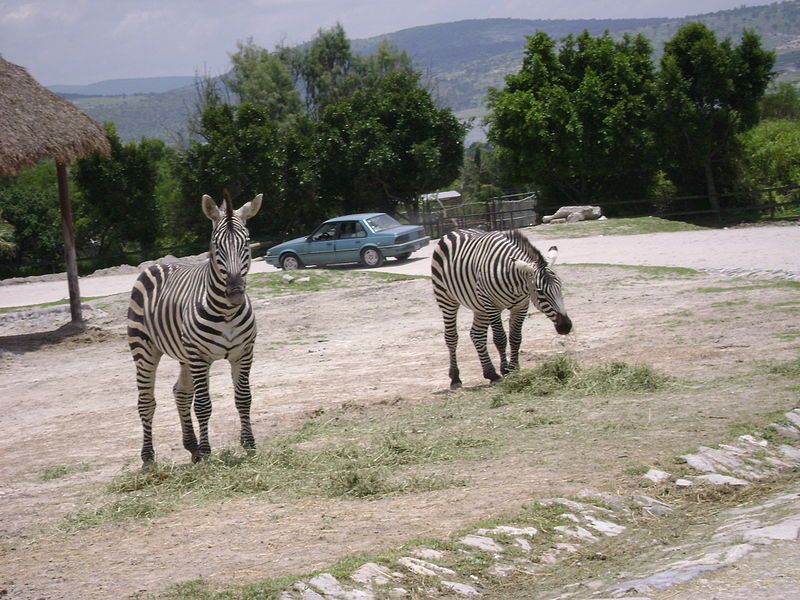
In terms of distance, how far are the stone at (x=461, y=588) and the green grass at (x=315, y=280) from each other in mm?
17178

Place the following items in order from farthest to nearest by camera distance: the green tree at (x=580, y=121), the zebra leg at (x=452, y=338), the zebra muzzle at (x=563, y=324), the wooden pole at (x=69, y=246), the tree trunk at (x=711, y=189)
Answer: the green tree at (x=580, y=121) → the tree trunk at (x=711, y=189) → the wooden pole at (x=69, y=246) → the zebra leg at (x=452, y=338) → the zebra muzzle at (x=563, y=324)

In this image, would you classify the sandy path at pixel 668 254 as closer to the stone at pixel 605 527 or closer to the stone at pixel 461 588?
the stone at pixel 605 527

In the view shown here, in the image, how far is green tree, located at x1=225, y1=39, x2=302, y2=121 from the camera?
209 feet

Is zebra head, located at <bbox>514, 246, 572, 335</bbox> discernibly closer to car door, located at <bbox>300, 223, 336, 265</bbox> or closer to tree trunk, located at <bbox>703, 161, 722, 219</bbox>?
car door, located at <bbox>300, 223, 336, 265</bbox>

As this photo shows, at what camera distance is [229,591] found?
5.55 meters

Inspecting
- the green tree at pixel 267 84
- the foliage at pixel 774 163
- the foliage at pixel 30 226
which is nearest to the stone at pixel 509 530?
the foliage at pixel 774 163

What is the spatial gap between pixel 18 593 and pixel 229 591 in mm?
1437

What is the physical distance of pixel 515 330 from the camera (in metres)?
11.8

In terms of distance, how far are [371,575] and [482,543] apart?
0.85m

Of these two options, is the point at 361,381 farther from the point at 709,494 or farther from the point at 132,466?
the point at 709,494

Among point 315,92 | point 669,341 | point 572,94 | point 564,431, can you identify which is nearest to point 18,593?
point 564,431

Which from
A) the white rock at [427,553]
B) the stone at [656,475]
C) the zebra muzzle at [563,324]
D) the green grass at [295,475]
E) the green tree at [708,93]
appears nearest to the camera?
the white rock at [427,553]

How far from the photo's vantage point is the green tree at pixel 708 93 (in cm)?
3316

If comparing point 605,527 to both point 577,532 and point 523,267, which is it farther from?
point 523,267
